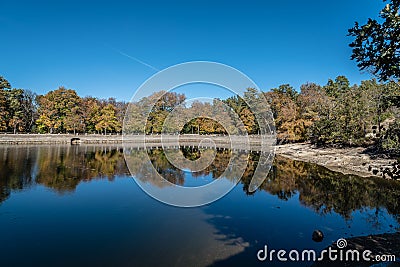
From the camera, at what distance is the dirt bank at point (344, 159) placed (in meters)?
19.4

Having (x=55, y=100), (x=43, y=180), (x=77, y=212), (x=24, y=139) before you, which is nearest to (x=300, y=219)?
(x=77, y=212)

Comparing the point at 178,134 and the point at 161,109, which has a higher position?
the point at 161,109

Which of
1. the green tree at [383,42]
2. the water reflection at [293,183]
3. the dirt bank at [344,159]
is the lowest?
the water reflection at [293,183]

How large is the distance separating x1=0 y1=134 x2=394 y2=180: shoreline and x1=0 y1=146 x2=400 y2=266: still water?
2564 millimetres

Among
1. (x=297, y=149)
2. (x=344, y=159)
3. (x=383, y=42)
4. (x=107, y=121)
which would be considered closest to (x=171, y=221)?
(x=383, y=42)

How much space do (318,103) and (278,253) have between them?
32.4m

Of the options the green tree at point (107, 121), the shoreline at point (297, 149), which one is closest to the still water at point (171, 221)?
the shoreline at point (297, 149)

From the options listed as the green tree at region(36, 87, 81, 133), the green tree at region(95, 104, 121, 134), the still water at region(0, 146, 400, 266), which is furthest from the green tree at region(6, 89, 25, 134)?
the still water at region(0, 146, 400, 266)

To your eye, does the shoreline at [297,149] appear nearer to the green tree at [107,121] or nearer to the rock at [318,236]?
the rock at [318,236]

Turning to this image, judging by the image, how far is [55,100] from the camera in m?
53.5

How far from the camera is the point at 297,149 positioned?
117 ft

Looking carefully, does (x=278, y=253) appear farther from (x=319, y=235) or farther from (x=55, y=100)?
(x=55, y=100)

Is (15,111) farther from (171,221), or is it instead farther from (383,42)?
(383,42)

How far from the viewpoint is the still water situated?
7.10m
